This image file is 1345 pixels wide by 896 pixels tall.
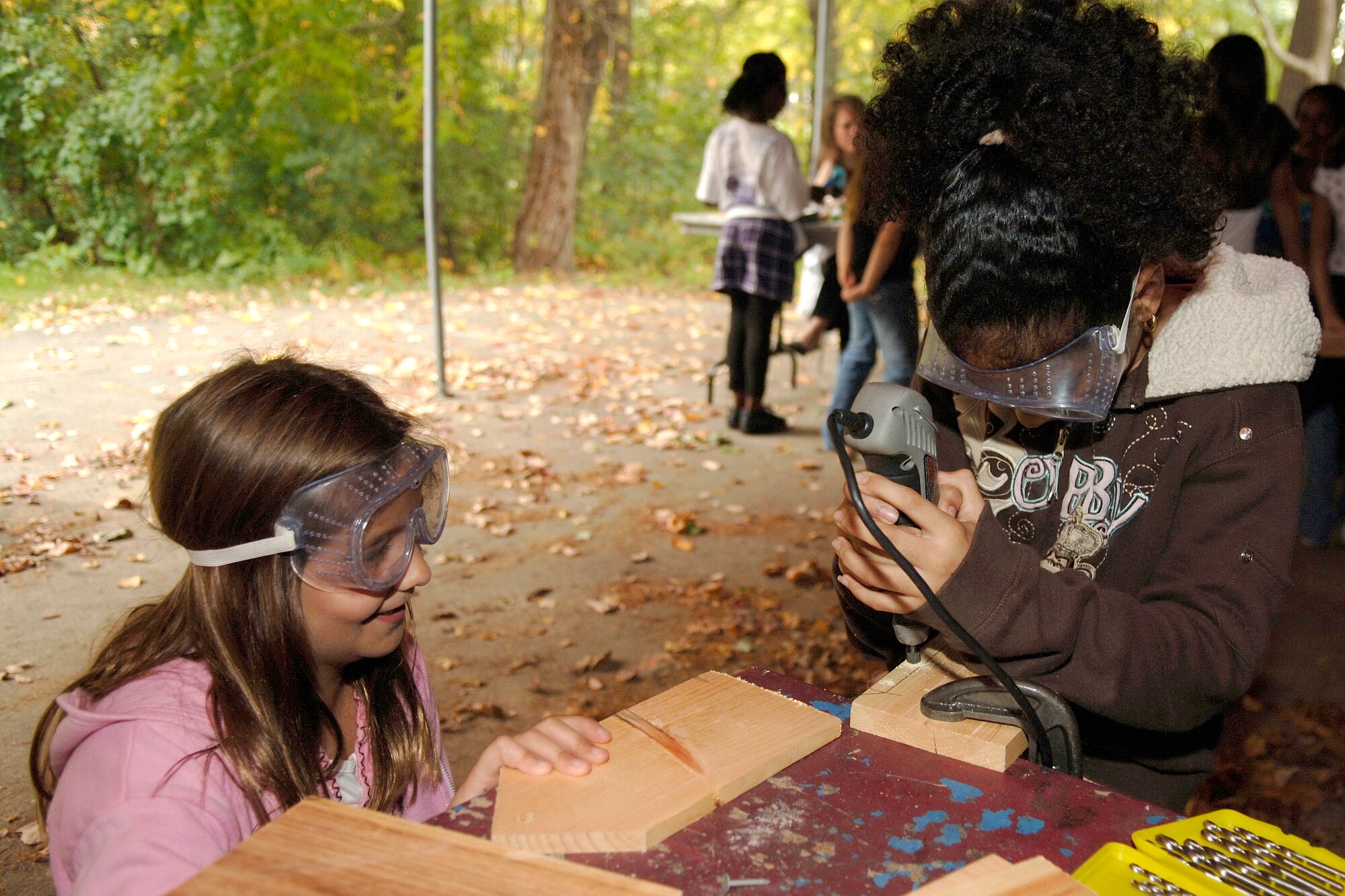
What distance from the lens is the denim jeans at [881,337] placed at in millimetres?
6191

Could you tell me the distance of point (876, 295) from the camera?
6.20 m

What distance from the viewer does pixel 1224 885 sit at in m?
1.13

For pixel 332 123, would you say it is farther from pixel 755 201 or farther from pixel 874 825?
pixel 874 825

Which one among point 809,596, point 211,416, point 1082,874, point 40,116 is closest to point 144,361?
point 40,116

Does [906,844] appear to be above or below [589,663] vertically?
above

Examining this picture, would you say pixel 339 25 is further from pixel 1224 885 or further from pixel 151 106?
pixel 1224 885

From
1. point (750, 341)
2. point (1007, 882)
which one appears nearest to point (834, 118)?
point (750, 341)

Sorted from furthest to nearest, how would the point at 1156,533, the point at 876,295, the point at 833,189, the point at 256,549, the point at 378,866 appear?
the point at 833,189 → the point at 876,295 → the point at 1156,533 → the point at 256,549 → the point at 378,866

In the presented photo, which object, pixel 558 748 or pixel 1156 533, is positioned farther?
pixel 1156 533

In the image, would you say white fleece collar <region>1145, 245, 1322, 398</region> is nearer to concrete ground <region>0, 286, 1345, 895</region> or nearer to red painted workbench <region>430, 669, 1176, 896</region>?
red painted workbench <region>430, 669, 1176, 896</region>

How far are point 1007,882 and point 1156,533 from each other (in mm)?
905

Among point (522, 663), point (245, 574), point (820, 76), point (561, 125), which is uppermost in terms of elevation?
point (820, 76)

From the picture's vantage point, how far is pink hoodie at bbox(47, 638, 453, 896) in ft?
4.36

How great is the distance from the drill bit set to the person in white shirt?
19.4 feet
